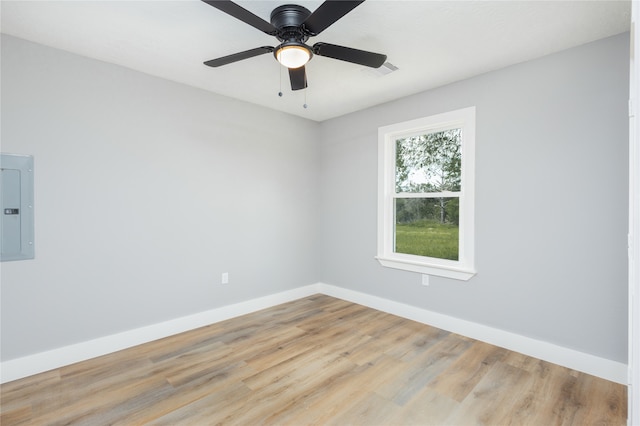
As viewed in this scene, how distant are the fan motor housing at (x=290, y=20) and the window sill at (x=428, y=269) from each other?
2.53m

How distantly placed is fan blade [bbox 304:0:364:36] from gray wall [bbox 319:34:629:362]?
191 cm

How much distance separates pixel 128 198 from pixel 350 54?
7.59 ft

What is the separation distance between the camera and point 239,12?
1.60m

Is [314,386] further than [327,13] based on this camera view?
Yes

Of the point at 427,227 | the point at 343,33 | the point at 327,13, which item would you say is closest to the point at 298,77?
the point at 343,33

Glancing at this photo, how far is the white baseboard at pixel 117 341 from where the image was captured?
2334mm

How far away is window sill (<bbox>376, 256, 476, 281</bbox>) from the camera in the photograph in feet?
10.1

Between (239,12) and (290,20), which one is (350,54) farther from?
(239,12)

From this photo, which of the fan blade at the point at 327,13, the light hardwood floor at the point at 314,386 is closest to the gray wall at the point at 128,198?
the light hardwood floor at the point at 314,386

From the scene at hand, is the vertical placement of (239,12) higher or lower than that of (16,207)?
higher

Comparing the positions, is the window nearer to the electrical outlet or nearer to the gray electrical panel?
the electrical outlet

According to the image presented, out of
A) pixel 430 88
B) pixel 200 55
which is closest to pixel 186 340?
pixel 200 55

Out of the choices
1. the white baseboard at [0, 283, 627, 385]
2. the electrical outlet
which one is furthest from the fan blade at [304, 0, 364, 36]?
the white baseboard at [0, 283, 627, 385]

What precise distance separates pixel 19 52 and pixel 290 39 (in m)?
2.12
